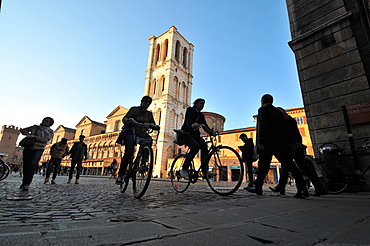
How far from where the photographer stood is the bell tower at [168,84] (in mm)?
37344

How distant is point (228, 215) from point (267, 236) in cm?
65

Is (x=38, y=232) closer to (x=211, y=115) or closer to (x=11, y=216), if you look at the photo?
(x=11, y=216)

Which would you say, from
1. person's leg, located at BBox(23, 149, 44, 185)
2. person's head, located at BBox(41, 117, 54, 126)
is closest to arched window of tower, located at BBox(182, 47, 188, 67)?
person's head, located at BBox(41, 117, 54, 126)

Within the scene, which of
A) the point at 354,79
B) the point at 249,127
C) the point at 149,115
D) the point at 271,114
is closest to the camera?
the point at 271,114

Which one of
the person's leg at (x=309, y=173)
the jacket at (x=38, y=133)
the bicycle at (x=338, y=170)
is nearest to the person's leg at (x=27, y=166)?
the jacket at (x=38, y=133)

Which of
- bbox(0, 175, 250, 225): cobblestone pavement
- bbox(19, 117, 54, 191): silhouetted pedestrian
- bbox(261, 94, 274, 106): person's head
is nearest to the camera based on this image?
bbox(0, 175, 250, 225): cobblestone pavement

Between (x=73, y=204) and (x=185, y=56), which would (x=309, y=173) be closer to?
(x=73, y=204)

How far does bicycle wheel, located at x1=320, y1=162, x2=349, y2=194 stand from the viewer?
479 centimetres

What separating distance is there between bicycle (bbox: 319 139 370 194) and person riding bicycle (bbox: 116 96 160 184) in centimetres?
441

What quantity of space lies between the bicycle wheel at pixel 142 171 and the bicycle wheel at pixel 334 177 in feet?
14.7

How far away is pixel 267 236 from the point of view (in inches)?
50.4

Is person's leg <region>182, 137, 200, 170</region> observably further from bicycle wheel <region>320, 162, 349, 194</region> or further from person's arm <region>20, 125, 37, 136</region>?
person's arm <region>20, 125, 37, 136</region>

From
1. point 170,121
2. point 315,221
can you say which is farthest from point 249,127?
point 315,221

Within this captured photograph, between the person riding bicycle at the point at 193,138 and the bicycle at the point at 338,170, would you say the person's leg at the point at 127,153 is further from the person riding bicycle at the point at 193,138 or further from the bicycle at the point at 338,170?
the bicycle at the point at 338,170
